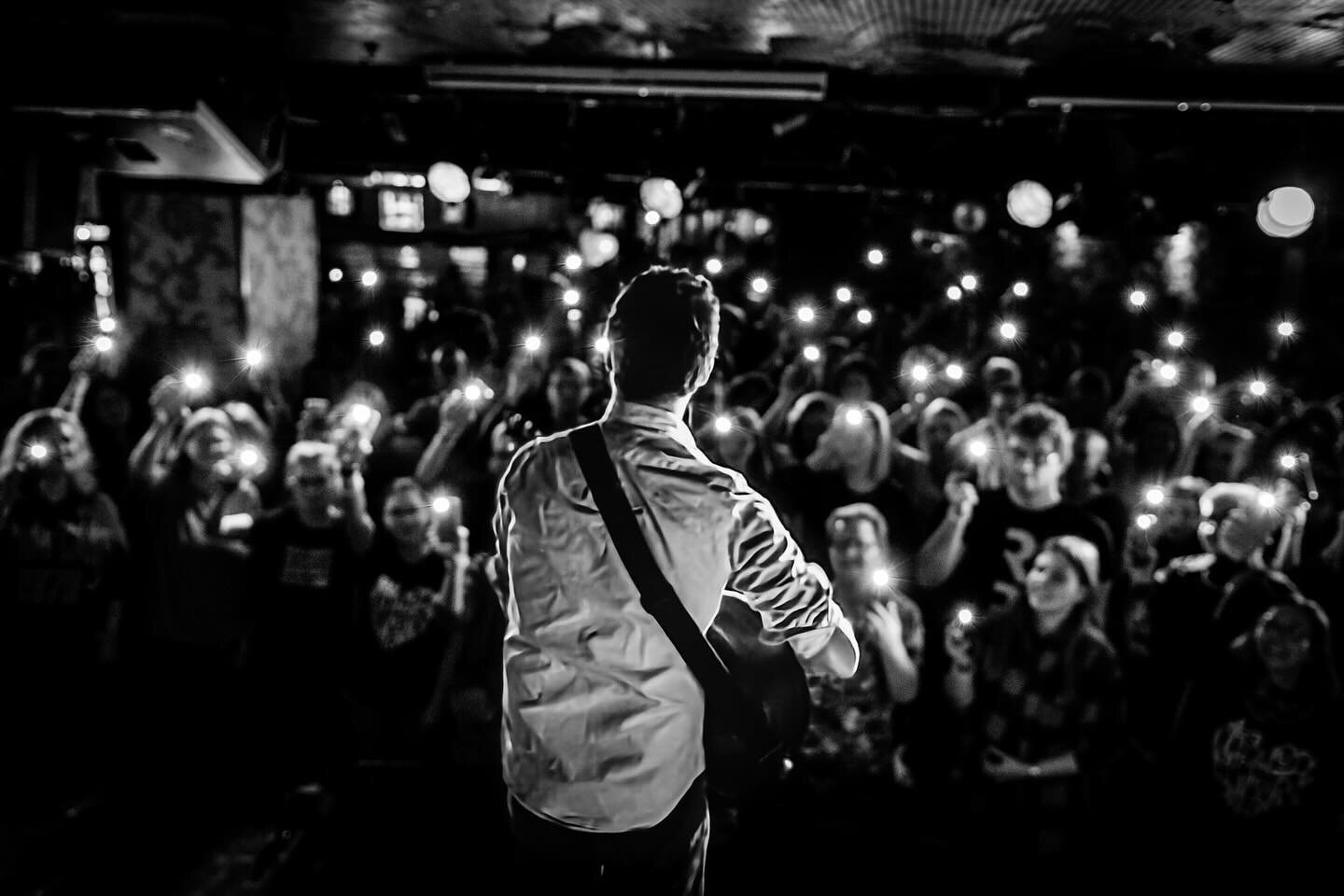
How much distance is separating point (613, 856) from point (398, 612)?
2049mm

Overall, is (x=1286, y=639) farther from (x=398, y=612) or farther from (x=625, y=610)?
(x=398, y=612)

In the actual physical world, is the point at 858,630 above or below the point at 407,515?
below

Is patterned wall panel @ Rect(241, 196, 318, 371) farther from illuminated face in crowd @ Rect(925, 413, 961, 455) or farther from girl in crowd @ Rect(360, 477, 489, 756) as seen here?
illuminated face in crowd @ Rect(925, 413, 961, 455)

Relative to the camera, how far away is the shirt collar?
153 cm

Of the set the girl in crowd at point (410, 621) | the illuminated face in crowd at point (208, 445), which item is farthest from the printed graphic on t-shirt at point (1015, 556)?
the illuminated face in crowd at point (208, 445)

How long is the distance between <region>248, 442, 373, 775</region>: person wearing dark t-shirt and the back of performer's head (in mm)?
2284

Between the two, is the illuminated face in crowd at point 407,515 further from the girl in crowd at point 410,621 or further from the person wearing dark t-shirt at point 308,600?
the person wearing dark t-shirt at point 308,600

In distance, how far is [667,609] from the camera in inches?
55.5

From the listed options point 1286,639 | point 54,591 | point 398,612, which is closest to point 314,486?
point 398,612

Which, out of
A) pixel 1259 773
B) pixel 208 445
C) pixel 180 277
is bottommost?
pixel 1259 773

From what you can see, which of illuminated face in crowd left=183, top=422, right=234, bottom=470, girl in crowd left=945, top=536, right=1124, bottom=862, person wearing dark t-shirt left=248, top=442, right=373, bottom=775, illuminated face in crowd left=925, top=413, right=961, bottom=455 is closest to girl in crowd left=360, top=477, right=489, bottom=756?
person wearing dark t-shirt left=248, top=442, right=373, bottom=775

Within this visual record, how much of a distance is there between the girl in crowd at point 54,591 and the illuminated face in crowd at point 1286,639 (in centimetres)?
458

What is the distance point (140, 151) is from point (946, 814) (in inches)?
224

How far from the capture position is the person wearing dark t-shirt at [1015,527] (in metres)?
3.56
